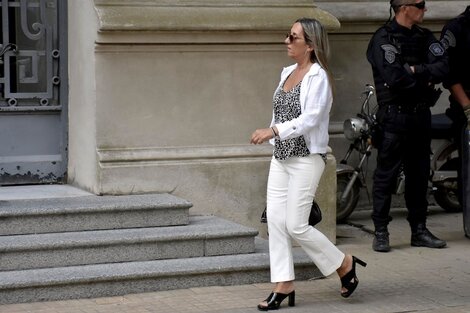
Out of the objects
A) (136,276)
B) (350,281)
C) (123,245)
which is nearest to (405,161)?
(350,281)

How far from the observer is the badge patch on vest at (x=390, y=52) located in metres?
9.05

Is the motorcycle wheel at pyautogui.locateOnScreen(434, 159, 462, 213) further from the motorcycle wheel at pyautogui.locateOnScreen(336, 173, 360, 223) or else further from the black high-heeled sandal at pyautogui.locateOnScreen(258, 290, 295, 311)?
the black high-heeled sandal at pyautogui.locateOnScreen(258, 290, 295, 311)

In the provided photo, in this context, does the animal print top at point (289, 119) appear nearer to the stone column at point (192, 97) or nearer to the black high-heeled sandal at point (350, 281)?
the black high-heeled sandal at point (350, 281)

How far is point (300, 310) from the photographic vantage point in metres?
7.59

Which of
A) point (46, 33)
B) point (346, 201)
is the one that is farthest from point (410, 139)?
point (46, 33)

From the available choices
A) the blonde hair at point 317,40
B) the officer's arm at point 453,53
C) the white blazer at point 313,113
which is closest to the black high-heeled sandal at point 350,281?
the white blazer at point 313,113

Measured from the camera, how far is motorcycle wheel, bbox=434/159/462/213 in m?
11.0

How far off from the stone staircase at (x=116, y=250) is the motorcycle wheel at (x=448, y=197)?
2716 millimetres

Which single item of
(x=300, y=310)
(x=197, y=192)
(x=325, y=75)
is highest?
(x=325, y=75)

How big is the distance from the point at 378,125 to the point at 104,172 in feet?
7.60

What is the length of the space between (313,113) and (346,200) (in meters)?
3.20

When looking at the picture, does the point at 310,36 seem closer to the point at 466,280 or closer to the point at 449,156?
the point at 466,280

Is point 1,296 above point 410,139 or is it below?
below

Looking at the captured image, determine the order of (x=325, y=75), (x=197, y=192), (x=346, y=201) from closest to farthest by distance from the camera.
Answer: (x=325, y=75)
(x=197, y=192)
(x=346, y=201)
